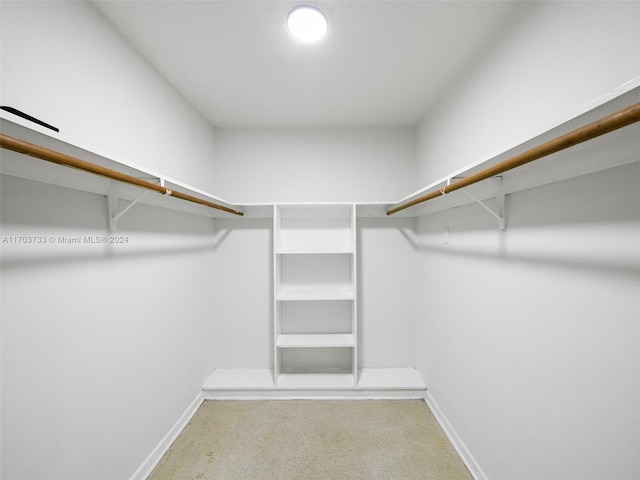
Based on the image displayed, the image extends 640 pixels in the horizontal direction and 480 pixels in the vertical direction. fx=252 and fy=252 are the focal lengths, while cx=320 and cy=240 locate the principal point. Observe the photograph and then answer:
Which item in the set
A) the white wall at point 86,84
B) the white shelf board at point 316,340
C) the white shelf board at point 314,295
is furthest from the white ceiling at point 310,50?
the white shelf board at point 316,340

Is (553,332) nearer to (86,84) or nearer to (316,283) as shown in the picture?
(316,283)

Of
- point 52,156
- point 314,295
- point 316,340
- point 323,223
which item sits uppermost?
point 52,156

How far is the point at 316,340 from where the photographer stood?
2186 mm

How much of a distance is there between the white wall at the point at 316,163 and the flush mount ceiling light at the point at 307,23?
3.66 ft

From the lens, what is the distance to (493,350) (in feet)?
4.15

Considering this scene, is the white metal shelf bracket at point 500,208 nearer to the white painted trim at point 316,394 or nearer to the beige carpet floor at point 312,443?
the beige carpet floor at point 312,443

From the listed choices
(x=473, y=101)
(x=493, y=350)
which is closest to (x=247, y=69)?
(x=473, y=101)

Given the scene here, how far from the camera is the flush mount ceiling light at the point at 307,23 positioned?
1147 mm

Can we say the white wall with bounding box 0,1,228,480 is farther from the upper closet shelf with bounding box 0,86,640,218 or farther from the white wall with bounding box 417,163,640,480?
the white wall with bounding box 417,163,640,480

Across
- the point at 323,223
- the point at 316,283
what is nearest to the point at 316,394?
the point at 316,283

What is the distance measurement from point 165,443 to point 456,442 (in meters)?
1.84

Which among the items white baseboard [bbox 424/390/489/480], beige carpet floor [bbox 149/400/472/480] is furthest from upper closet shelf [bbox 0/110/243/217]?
white baseboard [bbox 424/390/489/480]

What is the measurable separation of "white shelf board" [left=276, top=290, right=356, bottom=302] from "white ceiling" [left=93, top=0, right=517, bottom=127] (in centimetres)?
154

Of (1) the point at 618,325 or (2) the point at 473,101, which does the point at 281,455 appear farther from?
(2) the point at 473,101
